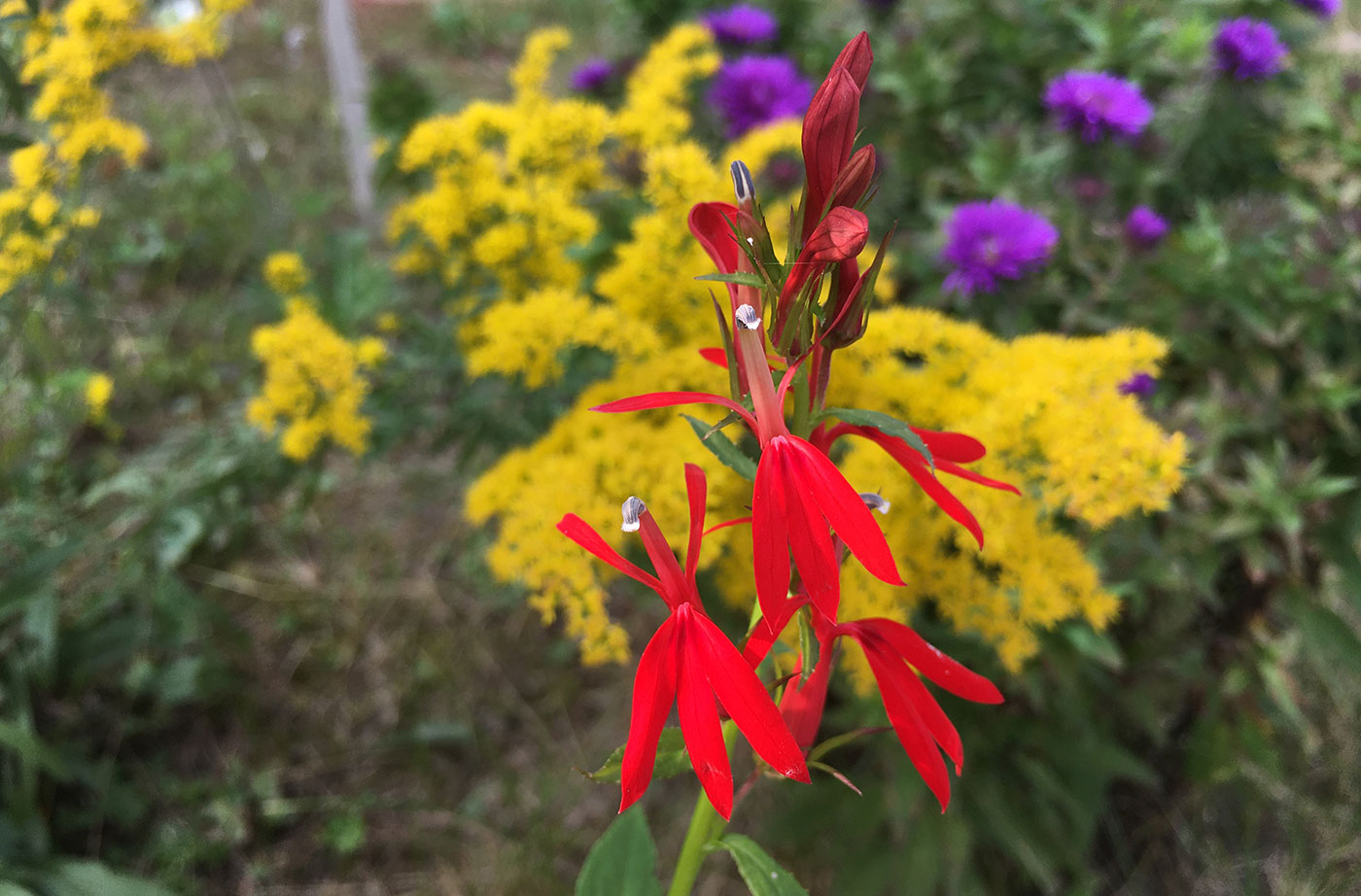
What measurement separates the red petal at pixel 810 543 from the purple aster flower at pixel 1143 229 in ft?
4.29

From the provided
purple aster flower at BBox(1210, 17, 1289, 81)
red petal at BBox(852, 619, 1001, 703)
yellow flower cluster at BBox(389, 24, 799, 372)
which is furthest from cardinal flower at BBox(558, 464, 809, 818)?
purple aster flower at BBox(1210, 17, 1289, 81)

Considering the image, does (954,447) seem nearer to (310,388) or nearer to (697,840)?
(697,840)

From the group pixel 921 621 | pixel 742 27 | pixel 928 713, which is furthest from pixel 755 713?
pixel 742 27

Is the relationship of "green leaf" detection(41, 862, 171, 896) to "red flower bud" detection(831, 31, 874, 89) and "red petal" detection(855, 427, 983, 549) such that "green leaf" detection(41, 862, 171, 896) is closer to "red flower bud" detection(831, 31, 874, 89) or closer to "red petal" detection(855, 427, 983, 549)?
"red petal" detection(855, 427, 983, 549)

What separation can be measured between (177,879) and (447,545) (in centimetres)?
90

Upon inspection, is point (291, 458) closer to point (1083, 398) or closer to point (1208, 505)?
point (1083, 398)

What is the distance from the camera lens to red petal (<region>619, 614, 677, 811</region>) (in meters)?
0.46

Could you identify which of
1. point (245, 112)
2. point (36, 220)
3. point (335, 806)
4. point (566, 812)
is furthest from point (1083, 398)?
point (245, 112)

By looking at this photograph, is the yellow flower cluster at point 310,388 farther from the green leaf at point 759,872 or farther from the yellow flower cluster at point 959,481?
the green leaf at point 759,872

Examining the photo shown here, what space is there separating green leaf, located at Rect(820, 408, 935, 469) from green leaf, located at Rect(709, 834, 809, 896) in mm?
327

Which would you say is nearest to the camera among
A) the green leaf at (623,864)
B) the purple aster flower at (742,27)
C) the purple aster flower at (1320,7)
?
the green leaf at (623,864)

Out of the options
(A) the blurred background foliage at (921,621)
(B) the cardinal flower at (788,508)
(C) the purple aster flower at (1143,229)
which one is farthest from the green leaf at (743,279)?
(C) the purple aster flower at (1143,229)

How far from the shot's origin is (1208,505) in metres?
1.45

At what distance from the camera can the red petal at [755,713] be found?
459mm
